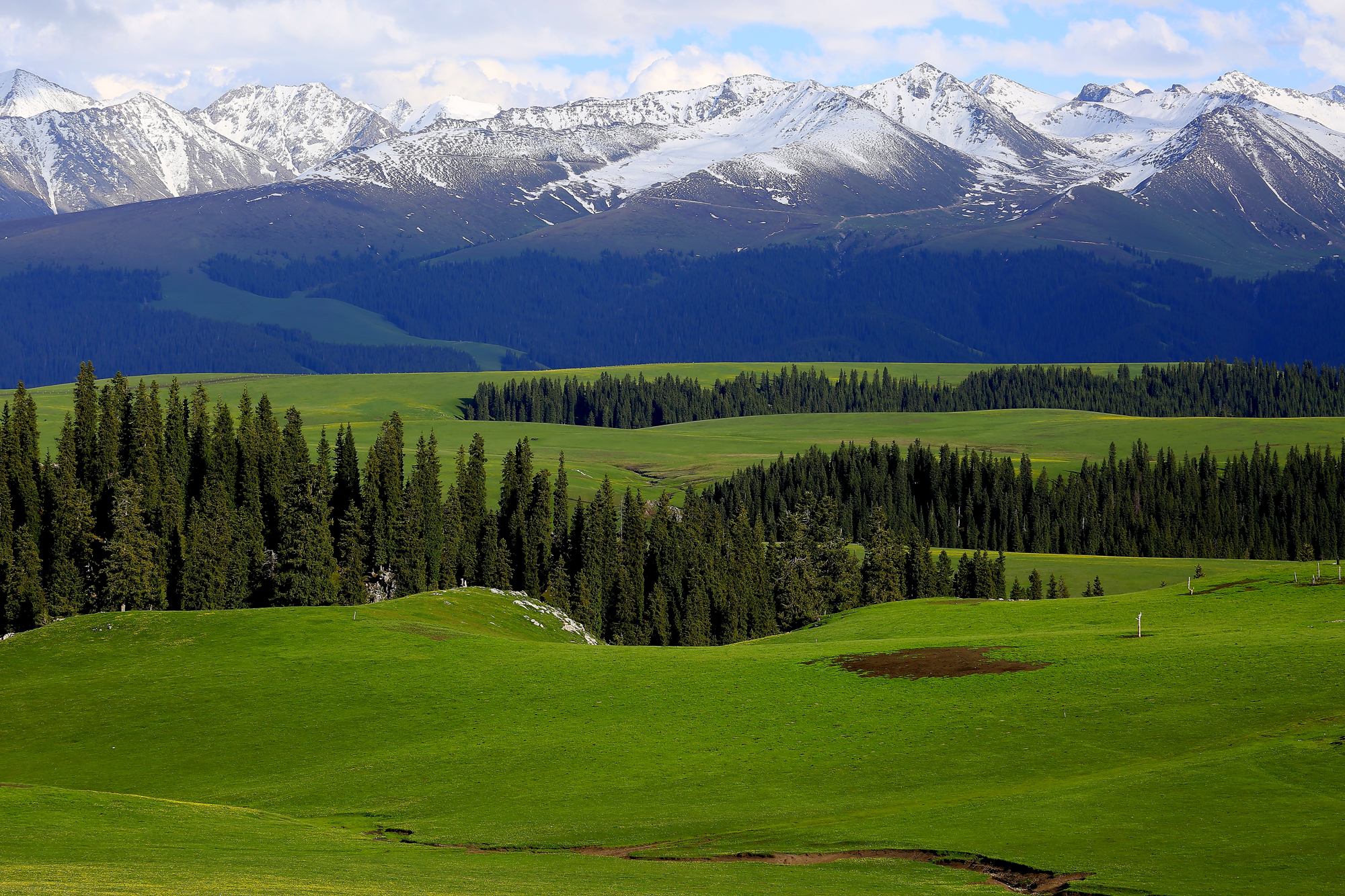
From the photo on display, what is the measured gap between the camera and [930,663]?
214 ft

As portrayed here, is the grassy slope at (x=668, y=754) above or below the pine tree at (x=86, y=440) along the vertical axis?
below

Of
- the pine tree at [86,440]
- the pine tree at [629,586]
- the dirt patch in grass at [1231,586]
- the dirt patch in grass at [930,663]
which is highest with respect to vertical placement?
the pine tree at [86,440]

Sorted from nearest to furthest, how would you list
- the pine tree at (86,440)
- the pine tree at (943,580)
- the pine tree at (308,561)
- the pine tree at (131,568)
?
the pine tree at (131,568)
the pine tree at (308,561)
the pine tree at (86,440)
the pine tree at (943,580)

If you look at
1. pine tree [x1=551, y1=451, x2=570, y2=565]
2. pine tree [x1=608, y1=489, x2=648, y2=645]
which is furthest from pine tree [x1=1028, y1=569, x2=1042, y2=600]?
pine tree [x1=551, y1=451, x2=570, y2=565]

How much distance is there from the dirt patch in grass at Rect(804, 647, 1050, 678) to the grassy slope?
4.35ft

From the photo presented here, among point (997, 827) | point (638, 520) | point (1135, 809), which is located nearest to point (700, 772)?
point (997, 827)

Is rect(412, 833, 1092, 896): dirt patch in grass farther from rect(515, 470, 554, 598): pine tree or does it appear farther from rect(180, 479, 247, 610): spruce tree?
rect(515, 470, 554, 598): pine tree

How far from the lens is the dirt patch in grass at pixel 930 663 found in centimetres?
6200

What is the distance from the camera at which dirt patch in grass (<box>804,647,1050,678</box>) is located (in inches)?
2441

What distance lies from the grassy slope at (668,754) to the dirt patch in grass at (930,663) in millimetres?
1325

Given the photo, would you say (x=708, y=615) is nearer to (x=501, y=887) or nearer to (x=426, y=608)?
(x=426, y=608)

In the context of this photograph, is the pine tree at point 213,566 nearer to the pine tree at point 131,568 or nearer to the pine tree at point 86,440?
the pine tree at point 131,568

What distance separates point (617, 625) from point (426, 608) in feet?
151

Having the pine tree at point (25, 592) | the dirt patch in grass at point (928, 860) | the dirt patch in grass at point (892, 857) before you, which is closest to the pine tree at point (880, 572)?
the pine tree at point (25, 592)
